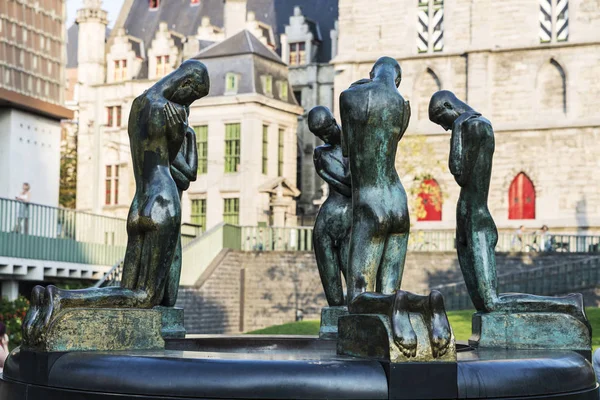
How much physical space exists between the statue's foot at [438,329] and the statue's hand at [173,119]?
8.36ft

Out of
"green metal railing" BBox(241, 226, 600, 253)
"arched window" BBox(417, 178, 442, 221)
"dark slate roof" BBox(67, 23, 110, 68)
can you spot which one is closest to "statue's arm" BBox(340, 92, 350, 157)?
"green metal railing" BBox(241, 226, 600, 253)

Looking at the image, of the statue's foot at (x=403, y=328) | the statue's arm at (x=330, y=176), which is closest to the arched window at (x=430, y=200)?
the statue's arm at (x=330, y=176)

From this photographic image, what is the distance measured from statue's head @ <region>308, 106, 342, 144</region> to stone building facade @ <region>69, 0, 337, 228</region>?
4024 centimetres

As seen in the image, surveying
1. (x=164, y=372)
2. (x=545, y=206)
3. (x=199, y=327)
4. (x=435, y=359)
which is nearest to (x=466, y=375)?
(x=435, y=359)

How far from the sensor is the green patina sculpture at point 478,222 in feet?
26.3

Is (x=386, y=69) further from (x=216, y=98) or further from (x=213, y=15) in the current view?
(x=213, y=15)

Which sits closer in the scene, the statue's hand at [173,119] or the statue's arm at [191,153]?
the statue's hand at [173,119]

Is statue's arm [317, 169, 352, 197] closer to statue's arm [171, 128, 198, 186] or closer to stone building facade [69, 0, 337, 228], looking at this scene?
statue's arm [171, 128, 198, 186]

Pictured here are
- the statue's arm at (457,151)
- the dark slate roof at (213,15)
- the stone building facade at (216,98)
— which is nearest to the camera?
the statue's arm at (457,151)

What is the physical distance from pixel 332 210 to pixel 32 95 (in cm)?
2455

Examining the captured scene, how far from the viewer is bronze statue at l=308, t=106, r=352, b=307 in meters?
9.33

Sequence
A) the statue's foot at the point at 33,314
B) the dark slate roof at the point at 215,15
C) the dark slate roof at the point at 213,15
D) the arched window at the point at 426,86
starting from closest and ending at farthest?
the statue's foot at the point at 33,314 → the arched window at the point at 426,86 → the dark slate roof at the point at 215,15 → the dark slate roof at the point at 213,15

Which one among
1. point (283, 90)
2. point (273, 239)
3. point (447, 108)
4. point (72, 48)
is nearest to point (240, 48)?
point (283, 90)

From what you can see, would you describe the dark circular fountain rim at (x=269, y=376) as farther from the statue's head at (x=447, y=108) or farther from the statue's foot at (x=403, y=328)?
the statue's head at (x=447, y=108)
